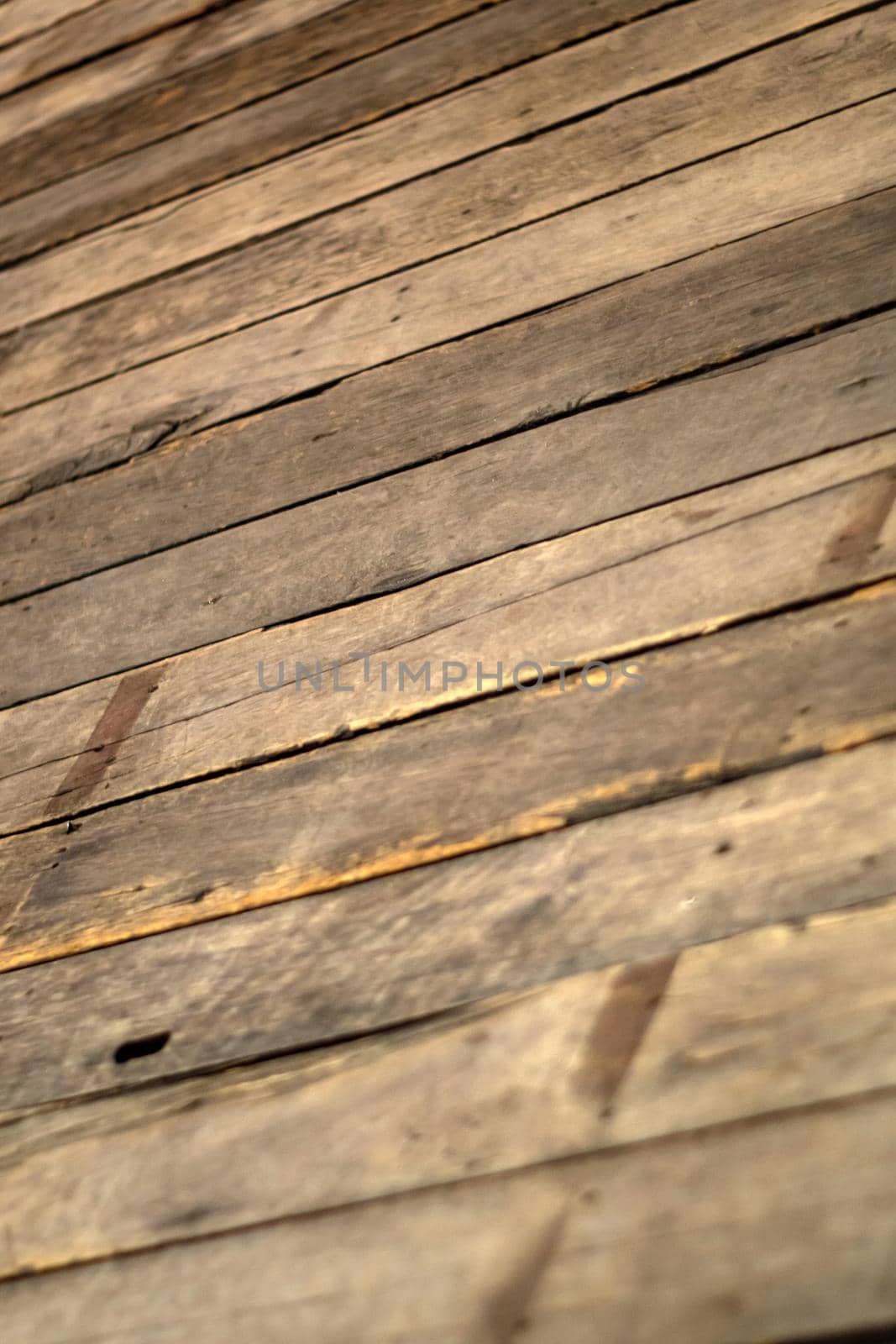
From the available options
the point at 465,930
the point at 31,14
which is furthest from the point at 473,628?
the point at 31,14

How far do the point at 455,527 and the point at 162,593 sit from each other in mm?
400

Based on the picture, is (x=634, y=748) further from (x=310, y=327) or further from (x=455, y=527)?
(x=310, y=327)

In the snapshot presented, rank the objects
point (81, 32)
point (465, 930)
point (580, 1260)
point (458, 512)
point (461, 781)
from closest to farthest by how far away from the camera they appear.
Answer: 1. point (580, 1260)
2. point (465, 930)
3. point (461, 781)
4. point (458, 512)
5. point (81, 32)

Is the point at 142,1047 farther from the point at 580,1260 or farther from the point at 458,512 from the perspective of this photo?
the point at 458,512

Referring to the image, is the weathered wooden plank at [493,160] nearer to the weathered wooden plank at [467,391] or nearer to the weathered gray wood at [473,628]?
the weathered wooden plank at [467,391]

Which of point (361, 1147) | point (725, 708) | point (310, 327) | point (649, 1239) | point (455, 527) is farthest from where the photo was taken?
point (310, 327)

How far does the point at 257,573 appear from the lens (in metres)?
1.53

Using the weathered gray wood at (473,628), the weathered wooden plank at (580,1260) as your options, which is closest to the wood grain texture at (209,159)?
the weathered gray wood at (473,628)

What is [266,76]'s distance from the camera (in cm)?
212

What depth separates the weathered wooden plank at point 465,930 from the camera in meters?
1.02

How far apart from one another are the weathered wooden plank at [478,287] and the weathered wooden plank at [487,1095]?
928 mm

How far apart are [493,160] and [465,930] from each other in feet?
3.87

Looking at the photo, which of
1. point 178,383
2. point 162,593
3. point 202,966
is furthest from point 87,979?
point 178,383

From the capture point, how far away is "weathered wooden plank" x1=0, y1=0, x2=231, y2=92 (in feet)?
7.68
